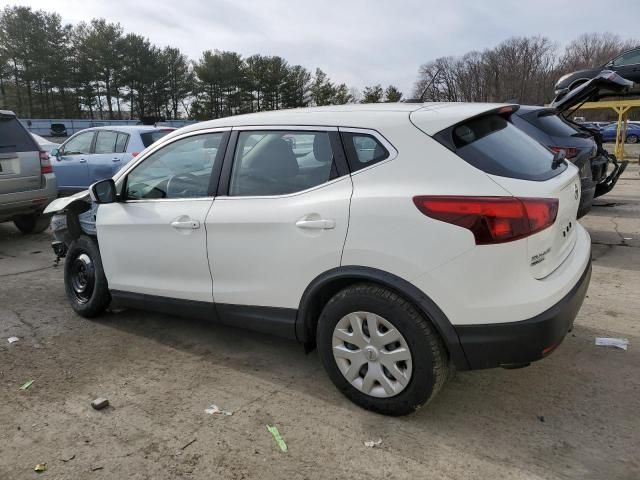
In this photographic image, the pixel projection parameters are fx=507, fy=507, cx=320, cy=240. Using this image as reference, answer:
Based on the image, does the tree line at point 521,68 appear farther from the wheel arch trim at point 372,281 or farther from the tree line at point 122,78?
the wheel arch trim at point 372,281

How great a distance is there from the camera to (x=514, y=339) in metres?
2.40

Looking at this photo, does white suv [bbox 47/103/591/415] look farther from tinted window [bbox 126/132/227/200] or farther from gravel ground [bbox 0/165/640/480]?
gravel ground [bbox 0/165/640/480]

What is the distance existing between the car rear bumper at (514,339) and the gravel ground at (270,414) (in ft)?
1.54

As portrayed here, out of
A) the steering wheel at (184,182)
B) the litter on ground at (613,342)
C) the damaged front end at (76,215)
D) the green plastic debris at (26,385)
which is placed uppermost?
the steering wheel at (184,182)

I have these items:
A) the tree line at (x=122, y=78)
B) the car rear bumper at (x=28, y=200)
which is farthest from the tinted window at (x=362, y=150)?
the tree line at (x=122, y=78)

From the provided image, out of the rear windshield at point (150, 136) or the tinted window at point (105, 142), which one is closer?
the rear windshield at point (150, 136)

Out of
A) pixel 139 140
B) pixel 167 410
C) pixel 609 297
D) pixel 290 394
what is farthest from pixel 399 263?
pixel 139 140

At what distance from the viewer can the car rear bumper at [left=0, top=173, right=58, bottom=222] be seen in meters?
6.87

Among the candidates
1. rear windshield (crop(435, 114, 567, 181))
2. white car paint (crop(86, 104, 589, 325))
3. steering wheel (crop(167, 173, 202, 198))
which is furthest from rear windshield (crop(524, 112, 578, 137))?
steering wheel (crop(167, 173, 202, 198))

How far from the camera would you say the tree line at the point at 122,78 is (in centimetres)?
4969

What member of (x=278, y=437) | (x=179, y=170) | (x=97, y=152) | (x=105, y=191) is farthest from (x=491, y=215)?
(x=97, y=152)

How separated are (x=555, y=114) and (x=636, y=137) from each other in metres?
30.6

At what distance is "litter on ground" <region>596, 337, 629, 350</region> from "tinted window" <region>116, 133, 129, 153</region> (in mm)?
7578

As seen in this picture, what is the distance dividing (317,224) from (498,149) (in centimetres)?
105
